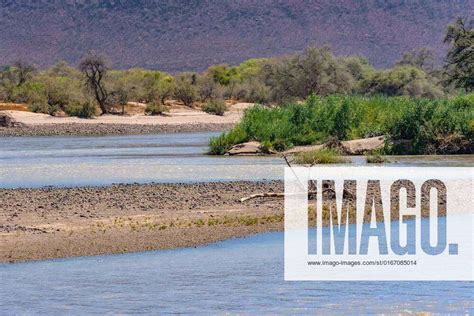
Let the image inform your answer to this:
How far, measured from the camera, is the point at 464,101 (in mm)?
42625

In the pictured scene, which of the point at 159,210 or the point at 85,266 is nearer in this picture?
the point at 85,266

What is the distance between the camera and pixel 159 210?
22672 mm

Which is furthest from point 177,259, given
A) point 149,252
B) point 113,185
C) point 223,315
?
point 113,185

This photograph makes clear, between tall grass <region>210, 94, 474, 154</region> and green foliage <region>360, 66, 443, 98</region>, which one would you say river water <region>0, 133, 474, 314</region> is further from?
green foliage <region>360, 66, 443, 98</region>

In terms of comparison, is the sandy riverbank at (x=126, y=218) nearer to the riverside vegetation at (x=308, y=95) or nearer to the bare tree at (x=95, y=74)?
the riverside vegetation at (x=308, y=95)

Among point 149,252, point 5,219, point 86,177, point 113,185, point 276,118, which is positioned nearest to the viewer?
point 149,252

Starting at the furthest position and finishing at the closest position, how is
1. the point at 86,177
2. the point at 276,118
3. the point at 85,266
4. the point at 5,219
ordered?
the point at 276,118 → the point at 86,177 → the point at 5,219 → the point at 85,266

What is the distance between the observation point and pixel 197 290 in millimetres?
15281

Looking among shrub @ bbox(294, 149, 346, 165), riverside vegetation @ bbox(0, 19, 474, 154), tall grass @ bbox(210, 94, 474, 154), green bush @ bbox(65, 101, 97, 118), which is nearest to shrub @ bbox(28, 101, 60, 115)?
riverside vegetation @ bbox(0, 19, 474, 154)

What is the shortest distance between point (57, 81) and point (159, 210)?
63229 mm

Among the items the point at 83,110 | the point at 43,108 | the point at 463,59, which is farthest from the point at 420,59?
the point at 463,59

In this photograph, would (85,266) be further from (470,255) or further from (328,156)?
(328,156)

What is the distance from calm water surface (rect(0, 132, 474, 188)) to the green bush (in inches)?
870

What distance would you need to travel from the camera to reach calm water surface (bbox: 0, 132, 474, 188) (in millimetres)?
30938
